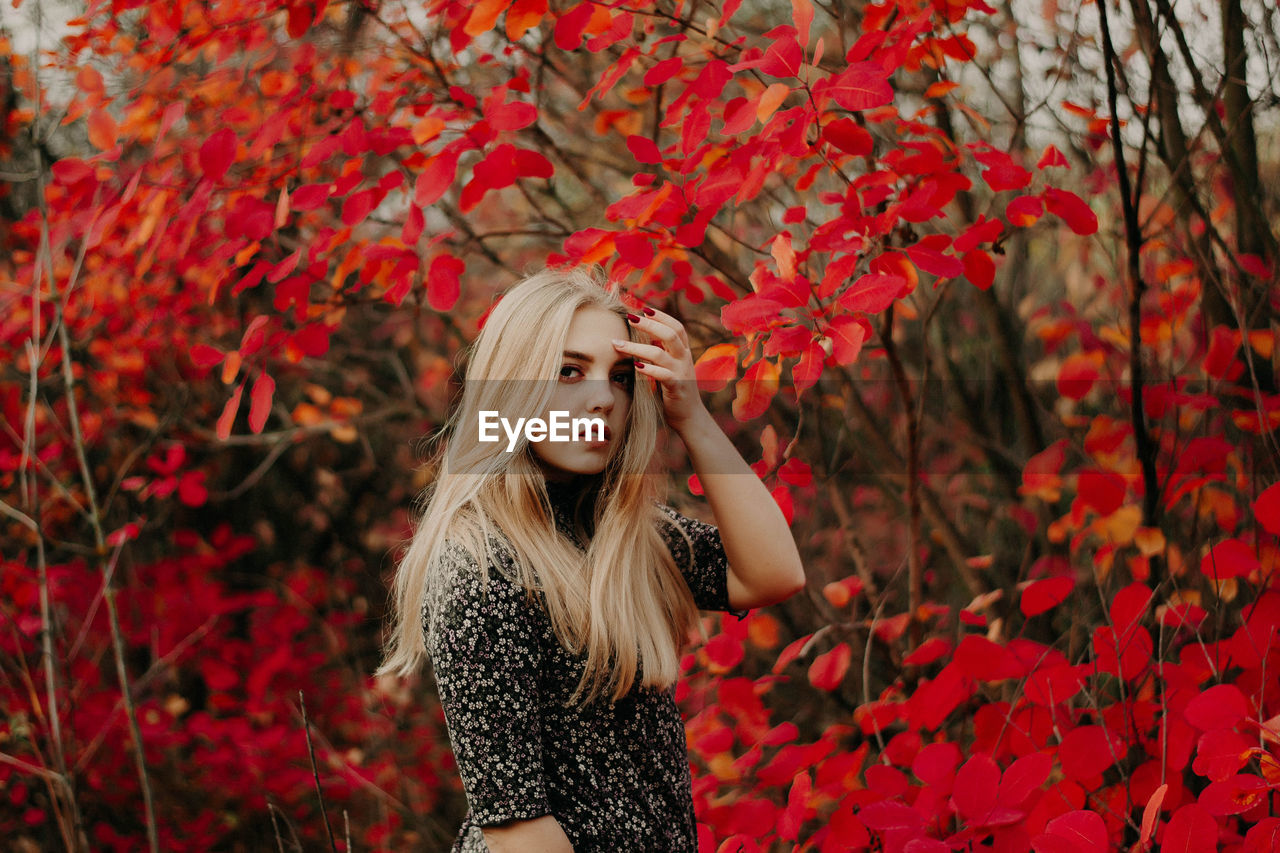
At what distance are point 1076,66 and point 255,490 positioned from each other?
4.92 metres

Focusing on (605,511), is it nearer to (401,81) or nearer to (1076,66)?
(401,81)

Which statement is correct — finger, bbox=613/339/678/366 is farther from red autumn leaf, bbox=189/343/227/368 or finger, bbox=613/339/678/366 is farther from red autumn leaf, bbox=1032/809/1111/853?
red autumn leaf, bbox=189/343/227/368

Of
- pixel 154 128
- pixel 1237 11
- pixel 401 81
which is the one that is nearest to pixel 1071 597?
pixel 1237 11

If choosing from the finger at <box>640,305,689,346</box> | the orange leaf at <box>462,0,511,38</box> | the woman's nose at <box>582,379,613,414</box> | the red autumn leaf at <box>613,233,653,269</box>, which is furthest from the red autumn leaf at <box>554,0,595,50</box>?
the woman's nose at <box>582,379,613,414</box>

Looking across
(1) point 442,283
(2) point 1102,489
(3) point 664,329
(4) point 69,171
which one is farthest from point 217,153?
(2) point 1102,489

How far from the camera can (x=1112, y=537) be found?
2.53 meters

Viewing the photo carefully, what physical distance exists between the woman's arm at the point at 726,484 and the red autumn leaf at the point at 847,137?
43 centimetres

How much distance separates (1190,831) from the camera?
5.05 feet

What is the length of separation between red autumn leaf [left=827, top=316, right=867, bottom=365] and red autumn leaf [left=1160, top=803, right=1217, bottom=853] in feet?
2.97

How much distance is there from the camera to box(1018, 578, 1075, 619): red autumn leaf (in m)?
1.96

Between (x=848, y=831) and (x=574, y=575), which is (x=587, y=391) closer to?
(x=574, y=575)

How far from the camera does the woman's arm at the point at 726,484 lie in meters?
1.55

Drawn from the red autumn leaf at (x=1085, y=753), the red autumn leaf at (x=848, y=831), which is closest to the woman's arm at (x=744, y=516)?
the red autumn leaf at (x=848, y=831)

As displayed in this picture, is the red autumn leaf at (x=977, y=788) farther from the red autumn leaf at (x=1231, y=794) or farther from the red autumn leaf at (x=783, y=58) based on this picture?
the red autumn leaf at (x=783, y=58)
